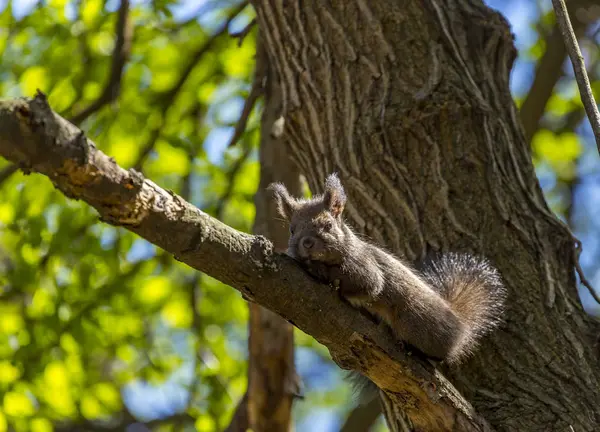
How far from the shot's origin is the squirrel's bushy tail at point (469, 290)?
3.37m

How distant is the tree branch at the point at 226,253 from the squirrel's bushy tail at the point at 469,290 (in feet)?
1.43

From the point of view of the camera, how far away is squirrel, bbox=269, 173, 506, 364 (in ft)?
10.6

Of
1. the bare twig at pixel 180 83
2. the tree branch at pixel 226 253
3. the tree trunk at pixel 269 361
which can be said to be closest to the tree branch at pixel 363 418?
the tree trunk at pixel 269 361

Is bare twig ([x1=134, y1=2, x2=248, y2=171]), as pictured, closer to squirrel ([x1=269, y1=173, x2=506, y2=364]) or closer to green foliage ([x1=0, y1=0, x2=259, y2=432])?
green foliage ([x1=0, y1=0, x2=259, y2=432])

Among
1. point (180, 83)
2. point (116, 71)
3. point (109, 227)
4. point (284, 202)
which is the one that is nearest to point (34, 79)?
point (116, 71)

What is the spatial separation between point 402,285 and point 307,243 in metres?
0.41

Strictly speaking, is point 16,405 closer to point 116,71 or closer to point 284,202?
point 116,71

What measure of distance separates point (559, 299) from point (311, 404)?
19.3 ft

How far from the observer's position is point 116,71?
5.30 m

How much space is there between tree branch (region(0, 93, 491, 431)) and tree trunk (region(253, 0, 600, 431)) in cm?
41

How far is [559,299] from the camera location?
3496mm

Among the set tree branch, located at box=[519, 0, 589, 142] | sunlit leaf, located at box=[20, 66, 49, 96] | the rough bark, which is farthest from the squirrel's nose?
sunlit leaf, located at box=[20, 66, 49, 96]

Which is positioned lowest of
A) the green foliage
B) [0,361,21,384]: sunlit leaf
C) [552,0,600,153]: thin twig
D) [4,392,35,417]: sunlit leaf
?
[4,392,35,417]: sunlit leaf

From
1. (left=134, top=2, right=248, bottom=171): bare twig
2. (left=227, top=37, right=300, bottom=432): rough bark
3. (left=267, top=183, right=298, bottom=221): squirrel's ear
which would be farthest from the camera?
(left=134, top=2, right=248, bottom=171): bare twig
